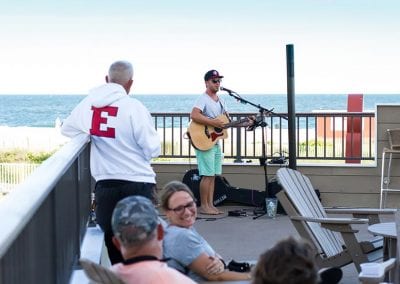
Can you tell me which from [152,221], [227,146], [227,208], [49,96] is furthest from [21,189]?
[49,96]

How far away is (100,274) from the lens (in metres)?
3.05

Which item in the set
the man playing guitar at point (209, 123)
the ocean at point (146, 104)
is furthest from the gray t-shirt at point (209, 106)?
the ocean at point (146, 104)

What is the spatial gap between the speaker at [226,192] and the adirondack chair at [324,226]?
3.27 m

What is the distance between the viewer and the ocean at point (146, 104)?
69062mm

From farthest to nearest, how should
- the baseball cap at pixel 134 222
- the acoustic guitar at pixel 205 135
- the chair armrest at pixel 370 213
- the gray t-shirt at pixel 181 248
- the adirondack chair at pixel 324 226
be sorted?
1. the acoustic guitar at pixel 205 135
2. the chair armrest at pixel 370 213
3. the adirondack chair at pixel 324 226
4. the gray t-shirt at pixel 181 248
5. the baseball cap at pixel 134 222

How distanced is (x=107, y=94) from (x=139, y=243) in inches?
89.1

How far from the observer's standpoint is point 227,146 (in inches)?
434

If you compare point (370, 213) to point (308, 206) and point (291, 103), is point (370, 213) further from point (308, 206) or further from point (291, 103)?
point (291, 103)

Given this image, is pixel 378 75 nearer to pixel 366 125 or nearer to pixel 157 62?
pixel 157 62

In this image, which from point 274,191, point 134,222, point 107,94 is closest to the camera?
point 134,222

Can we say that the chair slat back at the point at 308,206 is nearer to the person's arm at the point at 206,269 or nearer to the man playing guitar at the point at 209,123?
the person's arm at the point at 206,269

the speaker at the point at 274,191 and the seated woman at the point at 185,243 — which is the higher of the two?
the seated woman at the point at 185,243

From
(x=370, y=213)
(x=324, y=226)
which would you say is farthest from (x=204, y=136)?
(x=324, y=226)

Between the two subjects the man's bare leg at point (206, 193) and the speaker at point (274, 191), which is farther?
the speaker at point (274, 191)
